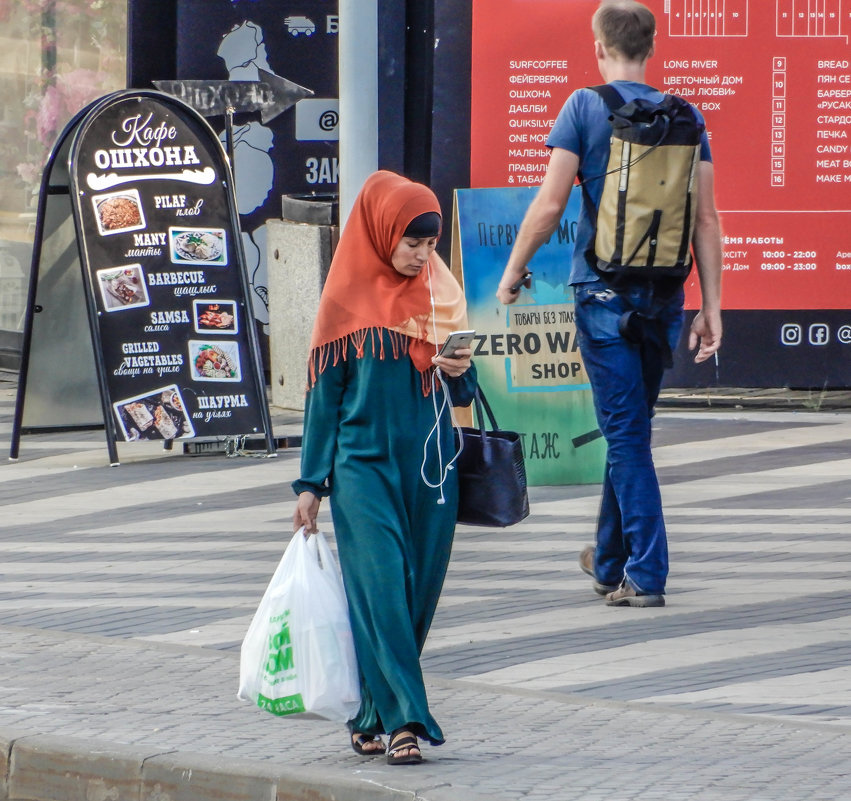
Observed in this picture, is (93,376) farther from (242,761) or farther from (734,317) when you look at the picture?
(242,761)

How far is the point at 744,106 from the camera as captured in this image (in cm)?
1142

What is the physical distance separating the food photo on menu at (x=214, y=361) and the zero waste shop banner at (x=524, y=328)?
1.76m

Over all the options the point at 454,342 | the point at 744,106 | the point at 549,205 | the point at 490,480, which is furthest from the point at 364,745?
the point at 744,106

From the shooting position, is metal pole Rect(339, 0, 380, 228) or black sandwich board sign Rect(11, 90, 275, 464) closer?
metal pole Rect(339, 0, 380, 228)

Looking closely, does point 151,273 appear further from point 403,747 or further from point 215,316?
point 403,747

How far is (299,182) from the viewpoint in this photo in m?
13.1

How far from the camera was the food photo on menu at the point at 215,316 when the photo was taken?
10344 millimetres

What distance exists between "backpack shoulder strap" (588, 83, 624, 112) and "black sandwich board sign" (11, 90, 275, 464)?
414 cm

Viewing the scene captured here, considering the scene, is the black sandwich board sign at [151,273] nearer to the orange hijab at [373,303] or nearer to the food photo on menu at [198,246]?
the food photo on menu at [198,246]

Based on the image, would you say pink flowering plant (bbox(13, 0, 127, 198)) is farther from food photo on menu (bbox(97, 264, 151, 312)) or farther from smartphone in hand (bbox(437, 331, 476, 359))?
smartphone in hand (bbox(437, 331, 476, 359))

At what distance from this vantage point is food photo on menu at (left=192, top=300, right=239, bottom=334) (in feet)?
33.9

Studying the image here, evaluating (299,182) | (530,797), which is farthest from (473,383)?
(299,182)

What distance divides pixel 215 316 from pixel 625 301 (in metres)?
4.28

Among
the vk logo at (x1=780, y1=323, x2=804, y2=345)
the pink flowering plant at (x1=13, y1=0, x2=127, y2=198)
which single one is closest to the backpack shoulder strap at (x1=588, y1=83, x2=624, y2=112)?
the vk logo at (x1=780, y1=323, x2=804, y2=345)
